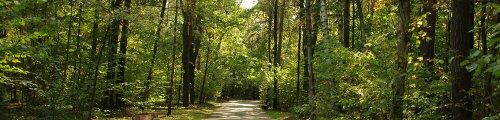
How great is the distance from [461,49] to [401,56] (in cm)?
83

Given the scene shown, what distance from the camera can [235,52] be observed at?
28.0 metres

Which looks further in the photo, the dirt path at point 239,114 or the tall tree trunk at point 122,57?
the dirt path at point 239,114

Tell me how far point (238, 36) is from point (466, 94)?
2260cm

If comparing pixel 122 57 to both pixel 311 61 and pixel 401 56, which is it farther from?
pixel 401 56

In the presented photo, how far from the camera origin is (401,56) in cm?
496

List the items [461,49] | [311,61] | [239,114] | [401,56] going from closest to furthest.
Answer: [461,49] → [401,56] → [311,61] → [239,114]

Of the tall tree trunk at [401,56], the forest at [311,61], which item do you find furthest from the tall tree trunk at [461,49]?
the tall tree trunk at [401,56]

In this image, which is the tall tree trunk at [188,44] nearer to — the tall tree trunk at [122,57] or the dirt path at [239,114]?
the dirt path at [239,114]

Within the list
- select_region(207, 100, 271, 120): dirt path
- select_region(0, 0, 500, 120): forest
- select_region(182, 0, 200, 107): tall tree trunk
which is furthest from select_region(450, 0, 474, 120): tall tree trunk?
select_region(207, 100, 271, 120): dirt path

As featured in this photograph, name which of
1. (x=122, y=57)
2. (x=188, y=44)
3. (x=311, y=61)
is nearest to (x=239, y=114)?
(x=188, y=44)

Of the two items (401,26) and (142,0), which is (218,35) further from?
(401,26)

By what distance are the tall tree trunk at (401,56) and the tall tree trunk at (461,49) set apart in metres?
0.64

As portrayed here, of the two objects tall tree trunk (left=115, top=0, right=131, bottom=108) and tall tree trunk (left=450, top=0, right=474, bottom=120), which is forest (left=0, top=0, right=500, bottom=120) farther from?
tall tree trunk (left=115, top=0, right=131, bottom=108)

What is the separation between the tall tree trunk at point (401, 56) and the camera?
5033mm
